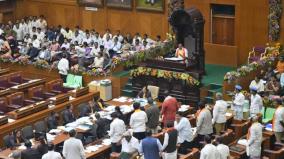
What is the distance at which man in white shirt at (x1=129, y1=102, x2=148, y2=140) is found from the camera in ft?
63.2

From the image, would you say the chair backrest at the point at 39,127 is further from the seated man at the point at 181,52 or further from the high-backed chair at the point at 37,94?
the seated man at the point at 181,52

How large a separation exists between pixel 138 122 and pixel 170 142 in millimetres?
2265

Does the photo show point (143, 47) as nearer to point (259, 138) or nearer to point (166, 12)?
point (166, 12)

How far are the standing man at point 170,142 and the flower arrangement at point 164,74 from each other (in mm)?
7460

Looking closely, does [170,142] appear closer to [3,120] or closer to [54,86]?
[3,120]

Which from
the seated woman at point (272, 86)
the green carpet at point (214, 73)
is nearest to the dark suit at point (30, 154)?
the seated woman at point (272, 86)

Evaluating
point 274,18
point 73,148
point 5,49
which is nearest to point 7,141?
point 73,148

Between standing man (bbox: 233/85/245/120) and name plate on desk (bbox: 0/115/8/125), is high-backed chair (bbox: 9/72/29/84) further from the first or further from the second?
standing man (bbox: 233/85/245/120)

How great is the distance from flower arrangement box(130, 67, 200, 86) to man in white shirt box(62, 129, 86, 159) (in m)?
8.19

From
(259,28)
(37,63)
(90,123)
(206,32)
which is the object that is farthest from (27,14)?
(90,123)

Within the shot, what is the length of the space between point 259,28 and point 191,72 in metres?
4.48

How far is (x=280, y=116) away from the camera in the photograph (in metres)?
19.4

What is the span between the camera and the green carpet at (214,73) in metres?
26.1

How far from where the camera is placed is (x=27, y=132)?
831 inches
